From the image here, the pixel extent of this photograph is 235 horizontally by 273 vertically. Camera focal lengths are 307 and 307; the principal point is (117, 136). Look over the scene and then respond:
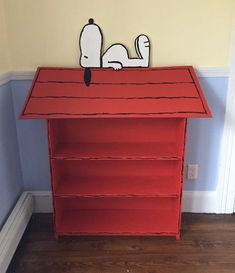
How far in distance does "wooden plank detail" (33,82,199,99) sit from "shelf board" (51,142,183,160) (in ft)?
1.08

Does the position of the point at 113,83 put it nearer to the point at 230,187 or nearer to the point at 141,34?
the point at 141,34

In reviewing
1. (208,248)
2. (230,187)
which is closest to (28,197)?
(208,248)

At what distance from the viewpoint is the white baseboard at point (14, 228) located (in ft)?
5.31

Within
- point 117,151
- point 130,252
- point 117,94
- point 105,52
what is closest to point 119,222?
point 130,252

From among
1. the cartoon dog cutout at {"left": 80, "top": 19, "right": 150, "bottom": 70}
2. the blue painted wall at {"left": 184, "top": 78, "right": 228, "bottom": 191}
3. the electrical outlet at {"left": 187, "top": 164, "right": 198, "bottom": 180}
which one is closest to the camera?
the cartoon dog cutout at {"left": 80, "top": 19, "right": 150, "bottom": 70}

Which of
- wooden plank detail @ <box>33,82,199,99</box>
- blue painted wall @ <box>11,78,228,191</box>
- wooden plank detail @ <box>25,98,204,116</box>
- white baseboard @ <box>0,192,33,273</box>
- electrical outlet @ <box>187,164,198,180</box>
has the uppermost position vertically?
wooden plank detail @ <box>33,82,199,99</box>

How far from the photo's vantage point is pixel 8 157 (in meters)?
1.89

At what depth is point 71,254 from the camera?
5.94ft

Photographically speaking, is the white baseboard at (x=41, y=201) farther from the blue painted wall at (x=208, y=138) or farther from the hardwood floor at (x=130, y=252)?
the blue painted wall at (x=208, y=138)

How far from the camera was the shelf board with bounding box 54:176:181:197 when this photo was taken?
1829 millimetres

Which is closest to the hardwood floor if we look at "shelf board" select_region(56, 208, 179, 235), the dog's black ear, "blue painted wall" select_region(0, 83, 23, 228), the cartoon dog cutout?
"shelf board" select_region(56, 208, 179, 235)

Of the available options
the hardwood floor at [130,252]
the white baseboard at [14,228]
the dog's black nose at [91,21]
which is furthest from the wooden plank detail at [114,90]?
the hardwood floor at [130,252]

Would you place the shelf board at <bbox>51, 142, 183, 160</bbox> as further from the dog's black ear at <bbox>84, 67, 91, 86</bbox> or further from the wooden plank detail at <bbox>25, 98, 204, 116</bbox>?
the dog's black ear at <bbox>84, 67, 91, 86</bbox>

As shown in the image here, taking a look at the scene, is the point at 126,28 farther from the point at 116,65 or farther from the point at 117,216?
the point at 117,216
